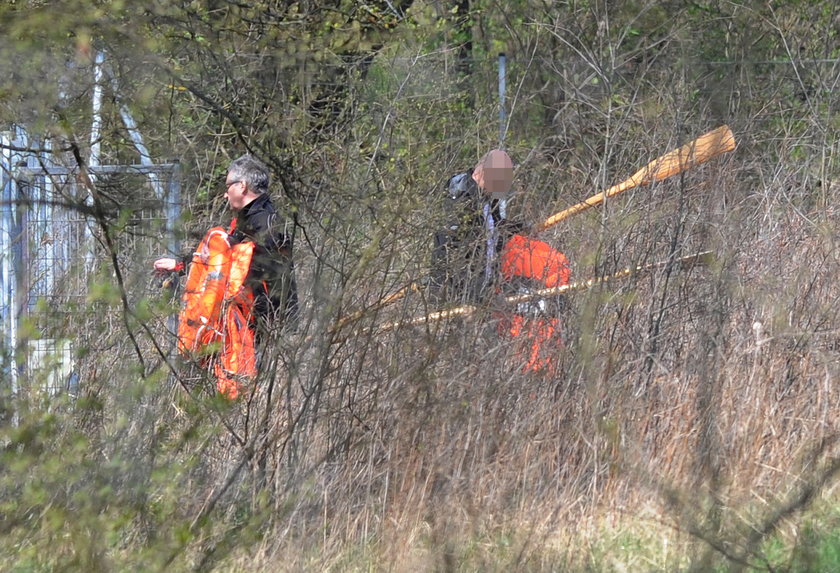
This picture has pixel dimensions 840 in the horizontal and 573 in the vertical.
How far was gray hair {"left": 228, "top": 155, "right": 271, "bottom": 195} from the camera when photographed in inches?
189

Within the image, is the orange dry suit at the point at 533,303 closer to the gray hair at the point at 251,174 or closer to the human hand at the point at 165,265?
the gray hair at the point at 251,174

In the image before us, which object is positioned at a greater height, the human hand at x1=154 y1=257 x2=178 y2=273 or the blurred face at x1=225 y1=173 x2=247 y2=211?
the blurred face at x1=225 y1=173 x2=247 y2=211

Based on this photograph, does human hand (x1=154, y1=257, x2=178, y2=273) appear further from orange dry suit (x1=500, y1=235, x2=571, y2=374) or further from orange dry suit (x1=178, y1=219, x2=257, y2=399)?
orange dry suit (x1=500, y1=235, x2=571, y2=374)

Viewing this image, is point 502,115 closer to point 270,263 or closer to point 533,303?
point 533,303

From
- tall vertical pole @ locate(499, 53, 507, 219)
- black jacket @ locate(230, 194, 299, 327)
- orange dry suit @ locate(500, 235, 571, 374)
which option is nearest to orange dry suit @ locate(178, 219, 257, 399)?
black jacket @ locate(230, 194, 299, 327)

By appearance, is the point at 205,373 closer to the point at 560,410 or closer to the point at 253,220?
the point at 253,220

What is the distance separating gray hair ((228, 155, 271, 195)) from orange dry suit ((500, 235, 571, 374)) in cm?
117

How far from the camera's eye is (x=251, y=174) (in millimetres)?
4805

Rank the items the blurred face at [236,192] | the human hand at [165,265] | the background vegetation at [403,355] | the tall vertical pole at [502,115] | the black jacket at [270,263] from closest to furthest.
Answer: the background vegetation at [403,355], the black jacket at [270,263], the human hand at [165,265], the blurred face at [236,192], the tall vertical pole at [502,115]

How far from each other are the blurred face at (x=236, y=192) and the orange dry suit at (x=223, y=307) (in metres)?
0.10

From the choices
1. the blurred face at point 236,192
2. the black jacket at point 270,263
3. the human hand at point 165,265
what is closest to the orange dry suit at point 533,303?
the black jacket at point 270,263

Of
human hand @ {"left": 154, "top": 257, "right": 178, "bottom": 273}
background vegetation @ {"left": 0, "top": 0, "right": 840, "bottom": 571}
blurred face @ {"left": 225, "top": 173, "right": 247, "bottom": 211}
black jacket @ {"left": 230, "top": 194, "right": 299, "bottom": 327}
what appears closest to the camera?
background vegetation @ {"left": 0, "top": 0, "right": 840, "bottom": 571}

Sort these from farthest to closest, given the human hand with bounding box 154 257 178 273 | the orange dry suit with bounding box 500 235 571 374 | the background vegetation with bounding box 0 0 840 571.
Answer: the orange dry suit with bounding box 500 235 571 374
the human hand with bounding box 154 257 178 273
the background vegetation with bounding box 0 0 840 571

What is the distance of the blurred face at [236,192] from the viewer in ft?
15.6
